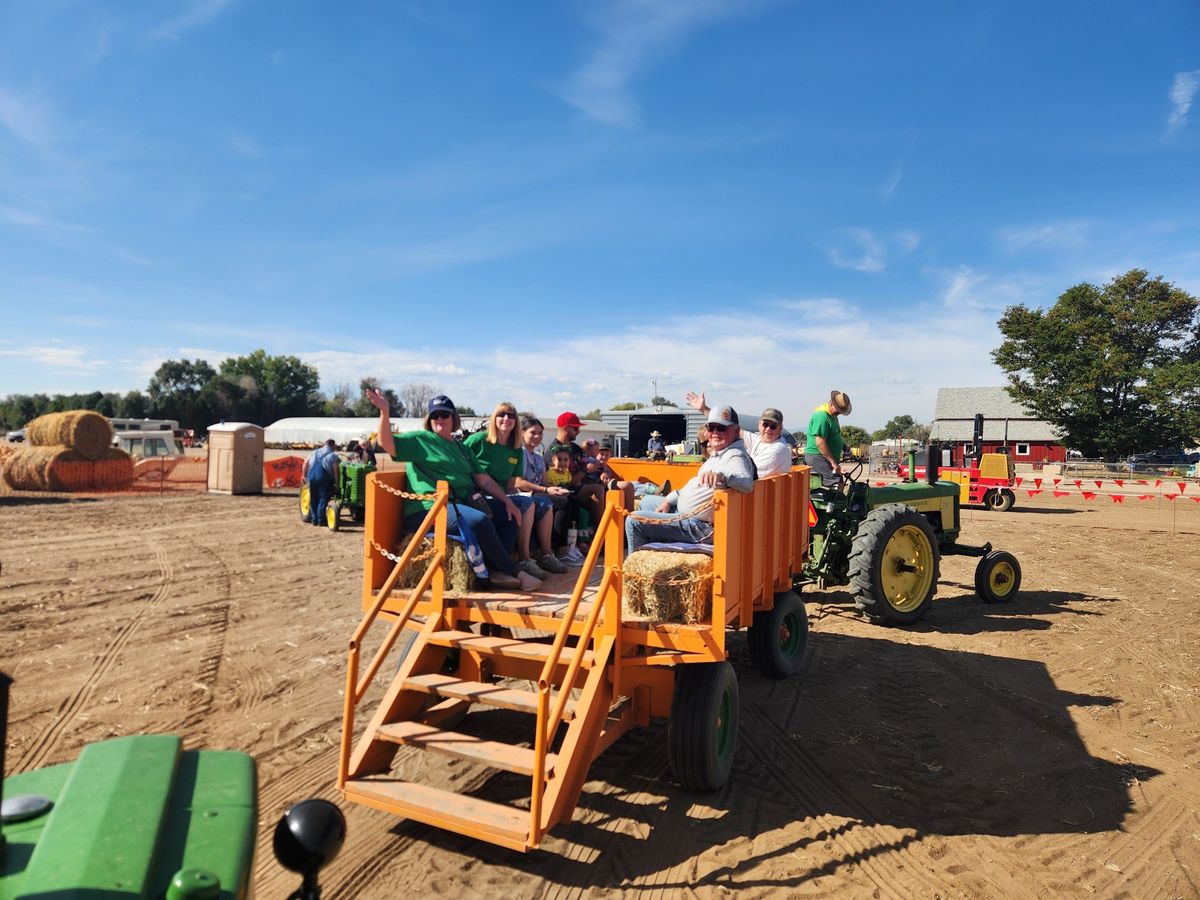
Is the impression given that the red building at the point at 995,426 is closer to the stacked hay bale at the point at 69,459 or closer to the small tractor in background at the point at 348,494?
the small tractor in background at the point at 348,494

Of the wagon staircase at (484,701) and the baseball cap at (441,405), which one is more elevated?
the baseball cap at (441,405)

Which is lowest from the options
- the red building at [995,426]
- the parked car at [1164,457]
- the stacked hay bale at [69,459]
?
the stacked hay bale at [69,459]

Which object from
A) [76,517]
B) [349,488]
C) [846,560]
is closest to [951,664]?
[846,560]

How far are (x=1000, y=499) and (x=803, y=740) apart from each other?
709 inches

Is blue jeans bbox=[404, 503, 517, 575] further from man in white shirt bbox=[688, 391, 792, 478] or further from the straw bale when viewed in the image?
man in white shirt bbox=[688, 391, 792, 478]

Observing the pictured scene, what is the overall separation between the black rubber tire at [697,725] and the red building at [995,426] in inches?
1708

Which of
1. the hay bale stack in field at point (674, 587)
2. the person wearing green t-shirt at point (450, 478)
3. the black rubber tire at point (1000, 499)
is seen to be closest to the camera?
the hay bale stack in field at point (674, 587)

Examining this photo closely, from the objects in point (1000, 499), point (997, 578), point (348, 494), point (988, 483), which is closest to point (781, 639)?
point (997, 578)

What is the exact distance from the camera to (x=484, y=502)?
16.3 feet

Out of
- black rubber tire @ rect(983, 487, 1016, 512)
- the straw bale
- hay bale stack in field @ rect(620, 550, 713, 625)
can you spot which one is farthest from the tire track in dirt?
black rubber tire @ rect(983, 487, 1016, 512)

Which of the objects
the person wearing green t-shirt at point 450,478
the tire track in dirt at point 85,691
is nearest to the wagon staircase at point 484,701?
the person wearing green t-shirt at point 450,478

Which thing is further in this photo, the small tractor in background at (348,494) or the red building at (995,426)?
the red building at (995,426)

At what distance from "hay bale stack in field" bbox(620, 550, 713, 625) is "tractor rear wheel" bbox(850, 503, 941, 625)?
3997 millimetres

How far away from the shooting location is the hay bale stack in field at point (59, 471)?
20.2m
